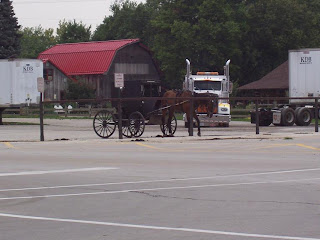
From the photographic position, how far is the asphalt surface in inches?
332

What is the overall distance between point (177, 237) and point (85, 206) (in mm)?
2618

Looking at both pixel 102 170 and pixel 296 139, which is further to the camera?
pixel 296 139

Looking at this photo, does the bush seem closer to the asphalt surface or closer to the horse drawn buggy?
the horse drawn buggy

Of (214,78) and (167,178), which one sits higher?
(214,78)

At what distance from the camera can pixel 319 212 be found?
9.42 m

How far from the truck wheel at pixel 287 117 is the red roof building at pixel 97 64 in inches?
1767

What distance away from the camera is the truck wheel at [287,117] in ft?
126

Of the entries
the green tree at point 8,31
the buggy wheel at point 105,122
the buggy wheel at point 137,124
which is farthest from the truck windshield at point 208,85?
the green tree at point 8,31

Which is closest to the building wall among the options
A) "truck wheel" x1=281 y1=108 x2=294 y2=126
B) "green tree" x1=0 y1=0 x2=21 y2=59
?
"green tree" x1=0 y1=0 x2=21 y2=59

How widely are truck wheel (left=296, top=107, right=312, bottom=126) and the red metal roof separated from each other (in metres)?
47.5

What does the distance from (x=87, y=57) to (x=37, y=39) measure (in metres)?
67.8


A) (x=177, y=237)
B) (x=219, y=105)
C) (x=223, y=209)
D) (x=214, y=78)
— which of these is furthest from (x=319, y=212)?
(x=214, y=78)

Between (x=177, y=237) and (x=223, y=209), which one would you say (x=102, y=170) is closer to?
(x=223, y=209)

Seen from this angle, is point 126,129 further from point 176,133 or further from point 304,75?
point 304,75
